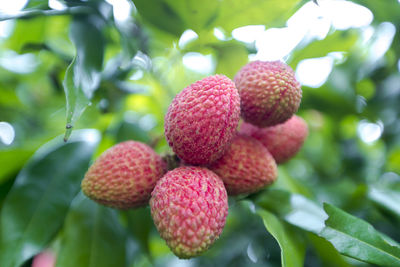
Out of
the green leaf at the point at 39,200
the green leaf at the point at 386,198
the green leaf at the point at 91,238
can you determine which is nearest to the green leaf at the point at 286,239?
the green leaf at the point at 386,198

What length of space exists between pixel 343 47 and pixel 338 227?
0.84 m

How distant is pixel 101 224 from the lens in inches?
44.6

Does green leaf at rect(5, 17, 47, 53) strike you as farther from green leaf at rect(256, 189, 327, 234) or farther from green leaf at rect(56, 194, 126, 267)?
green leaf at rect(256, 189, 327, 234)

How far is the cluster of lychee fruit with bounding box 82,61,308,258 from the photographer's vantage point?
794 millimetres

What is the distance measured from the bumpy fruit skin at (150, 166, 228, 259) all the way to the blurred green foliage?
17cm

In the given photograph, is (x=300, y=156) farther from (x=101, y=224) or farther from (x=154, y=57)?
(x=101, y=224)

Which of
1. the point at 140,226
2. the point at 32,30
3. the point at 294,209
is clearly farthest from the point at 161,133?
the point at 32,30

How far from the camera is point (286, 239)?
92 centimetres

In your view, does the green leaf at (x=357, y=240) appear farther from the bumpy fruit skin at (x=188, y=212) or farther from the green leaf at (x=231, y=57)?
the green leaf at (x=231, y=57)

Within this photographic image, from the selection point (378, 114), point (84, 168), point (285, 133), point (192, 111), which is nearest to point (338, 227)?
point (285, 133)

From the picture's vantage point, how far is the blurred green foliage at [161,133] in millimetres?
969

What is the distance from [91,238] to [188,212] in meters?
0.46

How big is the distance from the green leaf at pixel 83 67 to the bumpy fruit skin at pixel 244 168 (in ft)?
1.27

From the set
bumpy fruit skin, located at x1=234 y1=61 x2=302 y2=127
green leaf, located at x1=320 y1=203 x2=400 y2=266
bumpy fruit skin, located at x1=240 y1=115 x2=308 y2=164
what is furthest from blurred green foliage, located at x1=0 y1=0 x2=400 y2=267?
bumpy fruit skin, located at x1=234 y1=61 x2=302 y2=127
